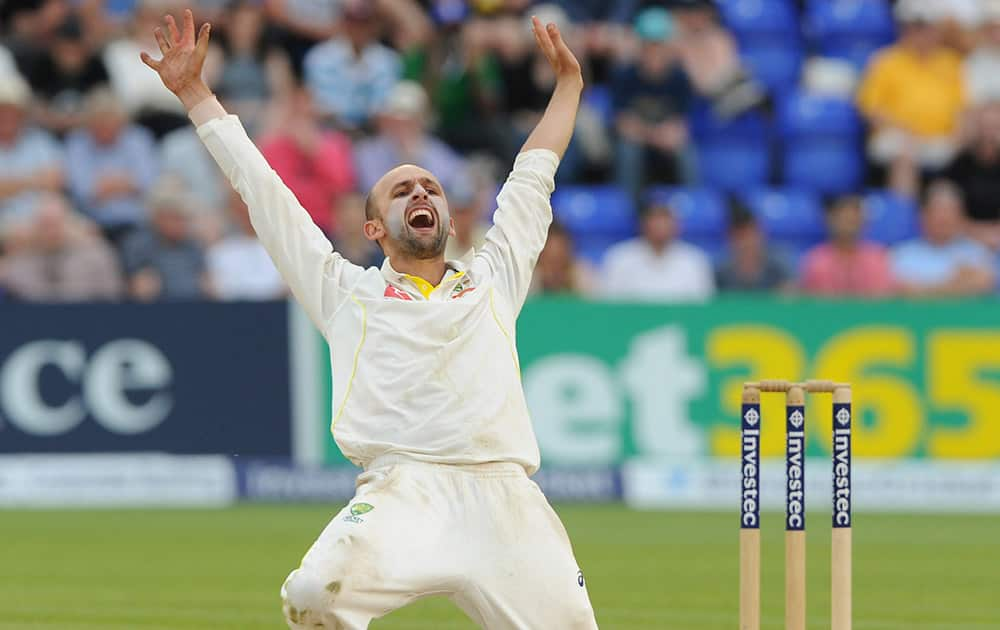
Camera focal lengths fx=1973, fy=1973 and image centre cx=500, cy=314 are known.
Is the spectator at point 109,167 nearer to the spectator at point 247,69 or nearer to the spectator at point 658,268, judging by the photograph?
the spectator at point 247,69

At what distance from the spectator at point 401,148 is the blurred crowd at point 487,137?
19 millimetres

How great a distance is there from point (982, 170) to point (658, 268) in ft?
11.1

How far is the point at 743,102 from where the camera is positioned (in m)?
17.2

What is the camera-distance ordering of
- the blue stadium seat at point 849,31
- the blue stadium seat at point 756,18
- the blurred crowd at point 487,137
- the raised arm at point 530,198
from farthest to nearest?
the blue stadium seat at point 849,31
the blue stadium seat at point 756,18
the blurred crowd at point 487,137
the raised arm at point 530,198

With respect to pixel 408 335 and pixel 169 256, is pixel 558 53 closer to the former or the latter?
pixel 408 335

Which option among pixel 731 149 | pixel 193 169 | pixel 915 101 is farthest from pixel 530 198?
pixel 915 101

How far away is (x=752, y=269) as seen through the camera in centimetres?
1506

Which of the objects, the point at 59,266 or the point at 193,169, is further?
the point at 193,169

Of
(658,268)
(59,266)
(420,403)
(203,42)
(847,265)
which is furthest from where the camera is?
(847,265)

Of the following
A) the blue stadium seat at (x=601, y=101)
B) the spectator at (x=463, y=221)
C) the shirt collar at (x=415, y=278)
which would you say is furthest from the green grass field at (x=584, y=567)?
the blue stadium seat at (x=601, y=101)

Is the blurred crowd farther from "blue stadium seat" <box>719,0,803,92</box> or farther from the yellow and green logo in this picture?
the yellow and green logo

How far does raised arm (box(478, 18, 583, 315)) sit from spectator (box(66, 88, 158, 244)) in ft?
30.7

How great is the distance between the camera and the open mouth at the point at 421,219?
5.92 metres

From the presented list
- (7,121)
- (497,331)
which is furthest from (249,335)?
(497,331)
